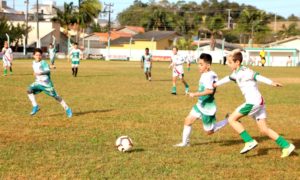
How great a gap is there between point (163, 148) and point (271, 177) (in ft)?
7.34

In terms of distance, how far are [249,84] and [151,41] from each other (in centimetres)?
7110

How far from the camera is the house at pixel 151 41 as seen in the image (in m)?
80.8

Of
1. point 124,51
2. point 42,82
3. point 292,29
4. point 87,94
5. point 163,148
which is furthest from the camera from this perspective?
point 292,29

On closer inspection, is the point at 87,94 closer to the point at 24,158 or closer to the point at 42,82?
the point at 42,82

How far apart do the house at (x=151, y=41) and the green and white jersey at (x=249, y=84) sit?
232ft

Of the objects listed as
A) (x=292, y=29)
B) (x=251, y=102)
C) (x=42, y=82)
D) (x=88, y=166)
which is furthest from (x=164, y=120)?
(x=292, y=29)

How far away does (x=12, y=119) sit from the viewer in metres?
11.0

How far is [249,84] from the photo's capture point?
7.57 metres

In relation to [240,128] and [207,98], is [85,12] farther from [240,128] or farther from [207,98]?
[240,128]

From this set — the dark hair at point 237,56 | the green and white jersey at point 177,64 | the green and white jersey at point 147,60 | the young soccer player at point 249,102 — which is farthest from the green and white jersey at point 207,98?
the green and white jersey at point 147,60

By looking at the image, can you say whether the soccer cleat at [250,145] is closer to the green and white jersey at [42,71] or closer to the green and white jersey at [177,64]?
the green and white jersey at [42,71]

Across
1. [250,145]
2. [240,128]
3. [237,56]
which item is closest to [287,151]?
[250,145]

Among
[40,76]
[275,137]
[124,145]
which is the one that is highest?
[40,76]

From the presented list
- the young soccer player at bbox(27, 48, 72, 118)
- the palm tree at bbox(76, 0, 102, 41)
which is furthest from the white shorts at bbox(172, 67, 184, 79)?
the palm tree at bbox(76, 0, 102, 41)
